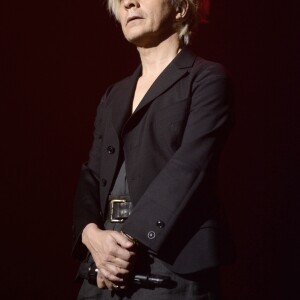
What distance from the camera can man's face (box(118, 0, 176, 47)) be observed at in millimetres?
1405

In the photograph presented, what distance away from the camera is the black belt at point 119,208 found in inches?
49.6

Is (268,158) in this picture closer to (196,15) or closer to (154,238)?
(196,15)

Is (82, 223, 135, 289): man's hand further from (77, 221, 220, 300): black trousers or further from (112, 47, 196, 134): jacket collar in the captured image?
(112, 47, 196, 134): jacket collar

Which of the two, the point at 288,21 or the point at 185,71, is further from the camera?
the point at 288,21

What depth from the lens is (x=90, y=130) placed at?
7.72 feet

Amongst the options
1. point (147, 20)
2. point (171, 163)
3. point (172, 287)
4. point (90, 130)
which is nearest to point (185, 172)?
point (171, 163)

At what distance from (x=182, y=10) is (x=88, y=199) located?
634 mm

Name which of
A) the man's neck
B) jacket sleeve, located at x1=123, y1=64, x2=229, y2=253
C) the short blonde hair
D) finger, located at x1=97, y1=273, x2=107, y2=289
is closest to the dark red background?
the short blonde hair

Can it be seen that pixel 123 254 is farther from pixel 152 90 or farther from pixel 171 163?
pixel 152 90

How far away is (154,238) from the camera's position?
1.11m

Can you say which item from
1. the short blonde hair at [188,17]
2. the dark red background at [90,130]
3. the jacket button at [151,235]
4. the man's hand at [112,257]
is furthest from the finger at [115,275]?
the dark red background at [90,130]

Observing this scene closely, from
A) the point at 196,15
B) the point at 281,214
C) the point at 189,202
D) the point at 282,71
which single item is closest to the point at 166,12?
the point at 196,15

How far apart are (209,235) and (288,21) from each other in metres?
1.25

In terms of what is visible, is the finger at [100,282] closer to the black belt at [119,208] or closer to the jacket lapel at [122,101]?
the black belt at [119,208]
